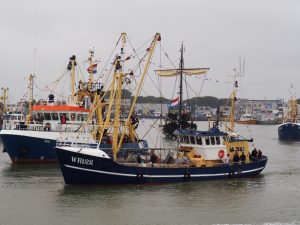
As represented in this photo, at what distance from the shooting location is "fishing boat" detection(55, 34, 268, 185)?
99.8 ft

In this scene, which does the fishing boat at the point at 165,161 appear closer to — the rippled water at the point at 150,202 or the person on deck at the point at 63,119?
the rippled water at the point at 150,202

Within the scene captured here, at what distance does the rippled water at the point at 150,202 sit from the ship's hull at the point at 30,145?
719cm

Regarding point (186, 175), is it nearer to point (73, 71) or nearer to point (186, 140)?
point (186, 140)

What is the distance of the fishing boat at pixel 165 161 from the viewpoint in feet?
99.8

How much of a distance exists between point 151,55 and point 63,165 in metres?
9.23

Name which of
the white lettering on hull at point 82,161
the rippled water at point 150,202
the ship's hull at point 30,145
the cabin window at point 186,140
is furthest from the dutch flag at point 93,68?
the white lettering on hull at point 82,161

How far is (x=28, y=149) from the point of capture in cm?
4284

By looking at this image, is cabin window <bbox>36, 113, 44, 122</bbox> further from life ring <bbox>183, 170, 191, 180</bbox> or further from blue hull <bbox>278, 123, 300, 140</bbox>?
blue hull <bbox>278, 123, 300, 140</bbox>

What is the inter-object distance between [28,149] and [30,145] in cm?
36

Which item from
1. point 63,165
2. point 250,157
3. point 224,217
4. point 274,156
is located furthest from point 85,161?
point 274,156

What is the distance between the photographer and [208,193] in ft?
98.3

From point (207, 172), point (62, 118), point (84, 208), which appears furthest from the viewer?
point (62, 118)

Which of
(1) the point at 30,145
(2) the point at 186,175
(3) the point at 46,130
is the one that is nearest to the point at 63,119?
(3) the point at 46,130

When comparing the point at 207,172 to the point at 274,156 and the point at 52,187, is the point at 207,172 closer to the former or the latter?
the point at 52,187
